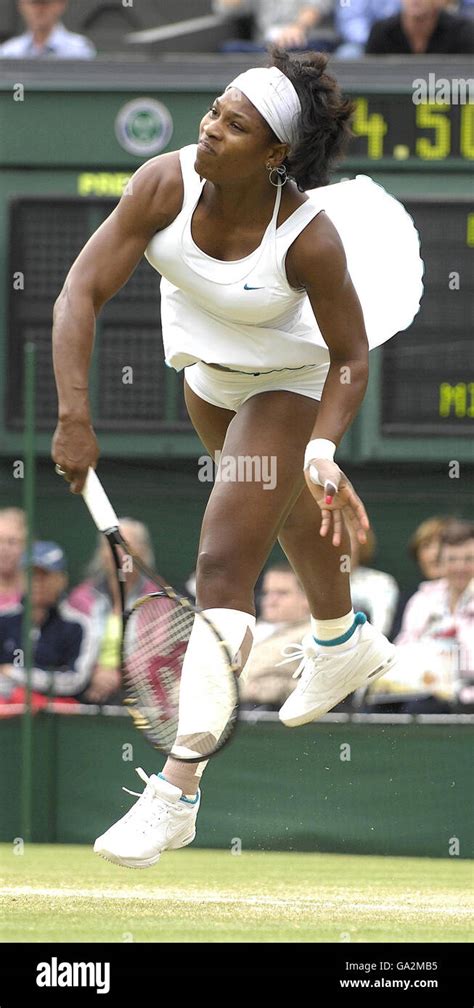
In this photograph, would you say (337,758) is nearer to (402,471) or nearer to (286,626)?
(286,626)

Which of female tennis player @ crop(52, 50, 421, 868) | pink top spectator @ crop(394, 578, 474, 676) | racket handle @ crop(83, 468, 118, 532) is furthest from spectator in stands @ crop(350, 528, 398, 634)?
racket handle @ crop(83, 468, 118, 532)

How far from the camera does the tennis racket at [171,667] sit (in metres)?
4.54

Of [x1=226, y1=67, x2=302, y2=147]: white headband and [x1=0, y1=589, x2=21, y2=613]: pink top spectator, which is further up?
[x1=226, y1=67, x2=302, y2=147]: white headband

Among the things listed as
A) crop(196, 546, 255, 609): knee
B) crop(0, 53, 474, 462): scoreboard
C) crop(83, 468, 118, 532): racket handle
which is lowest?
crop(196, 546, 255, 609): knee

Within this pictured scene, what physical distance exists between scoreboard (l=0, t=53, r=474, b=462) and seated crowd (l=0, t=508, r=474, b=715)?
0.59 meters

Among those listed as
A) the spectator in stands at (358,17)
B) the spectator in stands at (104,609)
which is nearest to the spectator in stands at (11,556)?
the spectator in stands at (104,609)

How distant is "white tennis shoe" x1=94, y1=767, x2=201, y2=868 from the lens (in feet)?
15.2

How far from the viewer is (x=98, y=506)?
4555mm

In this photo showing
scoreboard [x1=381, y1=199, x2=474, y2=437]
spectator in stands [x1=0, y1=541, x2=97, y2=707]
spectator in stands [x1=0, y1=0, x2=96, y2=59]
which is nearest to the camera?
spectator in stands [x1=0, y1=541, x2=97, y2=707]

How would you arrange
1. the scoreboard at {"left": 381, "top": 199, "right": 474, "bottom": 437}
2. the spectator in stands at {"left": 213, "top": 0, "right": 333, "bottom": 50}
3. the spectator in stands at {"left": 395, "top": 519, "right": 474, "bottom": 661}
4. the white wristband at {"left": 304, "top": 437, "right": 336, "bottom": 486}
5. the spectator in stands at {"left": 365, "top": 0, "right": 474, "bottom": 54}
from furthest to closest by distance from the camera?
the spectator in stands at {"left": 213, "top": 0, "right": 333, "bottom": 50}, the spectator in stands at {"left": 365, "top": 0, "right": 474, "bottom": 54}, the scoreboard at {"left": 381, "top": 199, "right": 474, "bottom": 437}, the spectator in stands at {"left": 395, "top": 519, "right": 474, "bottom": 661}, the white wristband at {"left": 304, "top": 437, "right": 336, "bottom": 486}

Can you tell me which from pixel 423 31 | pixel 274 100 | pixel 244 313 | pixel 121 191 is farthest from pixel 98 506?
pixel 423 31

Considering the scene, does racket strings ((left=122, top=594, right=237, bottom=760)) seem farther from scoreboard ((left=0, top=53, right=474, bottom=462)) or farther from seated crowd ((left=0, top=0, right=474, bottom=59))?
seated crowd ((left=0, top=0, right=474, bottom=59))

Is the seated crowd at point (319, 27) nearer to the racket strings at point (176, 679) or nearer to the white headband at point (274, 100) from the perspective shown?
the white headband at point (274, 100)

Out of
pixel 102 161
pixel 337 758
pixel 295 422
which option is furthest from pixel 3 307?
pixel 295 422
